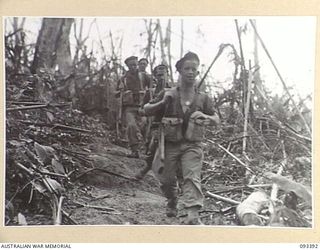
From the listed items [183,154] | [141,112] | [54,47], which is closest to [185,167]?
[183,154]

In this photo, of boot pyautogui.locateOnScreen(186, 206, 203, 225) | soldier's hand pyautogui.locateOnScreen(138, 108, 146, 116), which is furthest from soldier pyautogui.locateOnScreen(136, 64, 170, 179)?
boot pyautogui.locateOnScreen(186, 206, 203, 225)

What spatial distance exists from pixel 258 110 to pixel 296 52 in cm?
12

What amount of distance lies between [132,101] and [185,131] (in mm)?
109

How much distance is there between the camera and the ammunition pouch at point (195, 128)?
1218mm

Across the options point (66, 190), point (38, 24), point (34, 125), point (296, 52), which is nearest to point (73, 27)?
point (38, 24)

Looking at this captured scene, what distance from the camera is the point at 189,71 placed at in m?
1.22

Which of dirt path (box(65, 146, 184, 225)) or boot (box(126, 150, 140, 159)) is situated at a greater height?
boot (box(126, 150, 140, 159))

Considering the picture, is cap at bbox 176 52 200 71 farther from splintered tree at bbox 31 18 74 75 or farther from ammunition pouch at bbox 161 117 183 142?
splintered tree at bbox 31 18 74 75

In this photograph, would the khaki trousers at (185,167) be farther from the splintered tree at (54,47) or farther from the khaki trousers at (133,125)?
the splintered tree at (54,47)

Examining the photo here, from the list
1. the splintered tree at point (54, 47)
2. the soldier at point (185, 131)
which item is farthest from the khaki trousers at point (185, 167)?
the splintered tree at point (54, 47)

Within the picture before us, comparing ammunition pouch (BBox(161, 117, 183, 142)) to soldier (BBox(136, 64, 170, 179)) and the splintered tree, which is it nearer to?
soldier (BBox(136, 64, 170, 179))

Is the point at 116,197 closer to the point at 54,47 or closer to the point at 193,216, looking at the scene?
the point at 193,216

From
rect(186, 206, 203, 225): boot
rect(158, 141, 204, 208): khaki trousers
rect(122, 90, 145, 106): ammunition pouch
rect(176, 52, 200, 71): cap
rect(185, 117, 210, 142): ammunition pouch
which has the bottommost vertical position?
rect(186, 206, 203, 225): boot

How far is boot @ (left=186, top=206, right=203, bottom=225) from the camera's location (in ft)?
3.99
